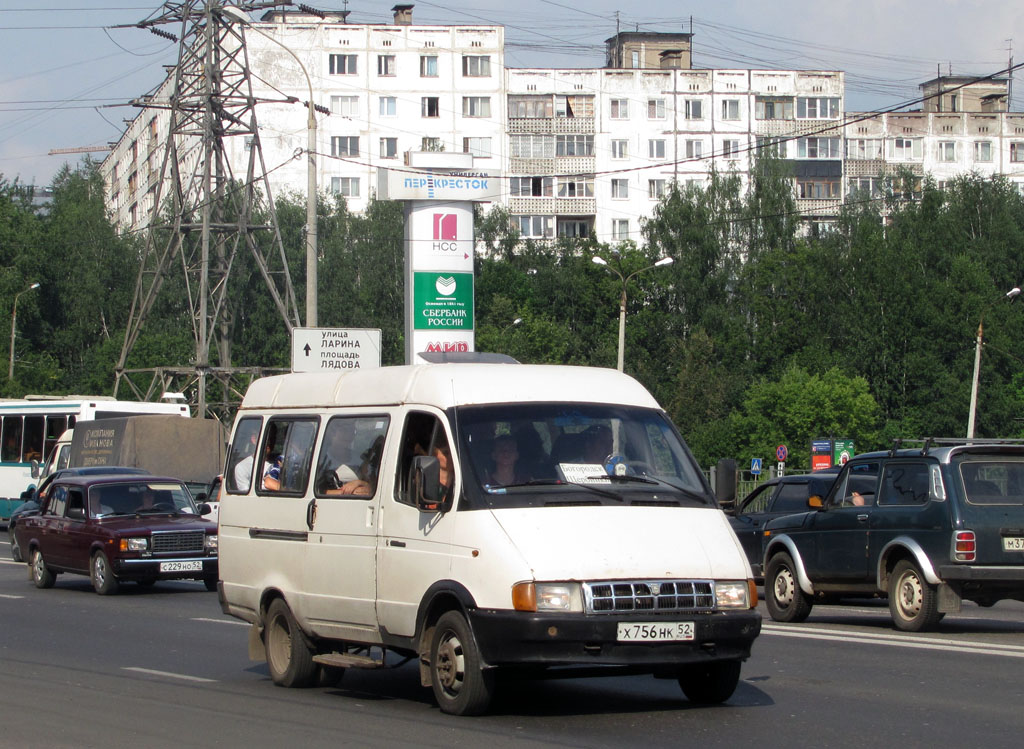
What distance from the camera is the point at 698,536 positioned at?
28.2ft

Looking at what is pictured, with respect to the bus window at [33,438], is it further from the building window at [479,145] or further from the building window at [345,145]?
the building window at [479,145]

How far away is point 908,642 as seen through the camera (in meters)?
12.8

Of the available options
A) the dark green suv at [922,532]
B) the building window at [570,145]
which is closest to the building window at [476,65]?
the building window at [570,145]

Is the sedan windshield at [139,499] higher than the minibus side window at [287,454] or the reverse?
the reverse

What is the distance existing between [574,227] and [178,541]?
2775 inches

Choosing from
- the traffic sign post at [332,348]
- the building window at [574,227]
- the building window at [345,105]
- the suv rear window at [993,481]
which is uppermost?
the building window at [345,105]

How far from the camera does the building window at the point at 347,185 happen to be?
85125mm

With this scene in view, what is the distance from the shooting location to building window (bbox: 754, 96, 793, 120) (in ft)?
292

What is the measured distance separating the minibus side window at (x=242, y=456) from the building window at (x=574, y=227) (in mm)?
77917

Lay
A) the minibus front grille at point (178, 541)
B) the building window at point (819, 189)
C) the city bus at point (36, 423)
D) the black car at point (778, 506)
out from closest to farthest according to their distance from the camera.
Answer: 1. the black car at point (778, 506)
2. the minibus front grille at point (178, 541)
3. the city bus at point (36, 423)
4. the building window at point (819, 189)

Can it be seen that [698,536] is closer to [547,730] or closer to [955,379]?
[547,730]

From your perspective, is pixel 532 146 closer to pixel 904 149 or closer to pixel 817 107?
pixel 817 107

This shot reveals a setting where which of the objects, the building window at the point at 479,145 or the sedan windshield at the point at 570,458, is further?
the building window at the point at 479,145

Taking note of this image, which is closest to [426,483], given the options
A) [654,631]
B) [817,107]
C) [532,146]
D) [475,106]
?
[654,631]
